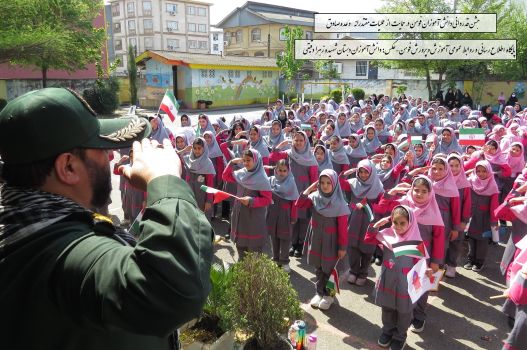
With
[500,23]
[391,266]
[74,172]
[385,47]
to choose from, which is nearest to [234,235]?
[391,266]

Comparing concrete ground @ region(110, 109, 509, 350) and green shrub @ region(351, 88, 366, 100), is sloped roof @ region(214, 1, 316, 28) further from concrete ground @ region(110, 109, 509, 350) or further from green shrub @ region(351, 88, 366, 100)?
concrete ground @ region(110, 109, 509, 350)

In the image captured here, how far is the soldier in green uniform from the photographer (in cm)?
94

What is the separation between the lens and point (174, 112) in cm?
732

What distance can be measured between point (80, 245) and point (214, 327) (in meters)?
2.55

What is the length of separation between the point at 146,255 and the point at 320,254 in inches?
169

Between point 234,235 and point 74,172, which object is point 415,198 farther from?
point 74,172

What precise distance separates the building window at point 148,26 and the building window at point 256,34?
43.9ft

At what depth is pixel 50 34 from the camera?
55.2 ft

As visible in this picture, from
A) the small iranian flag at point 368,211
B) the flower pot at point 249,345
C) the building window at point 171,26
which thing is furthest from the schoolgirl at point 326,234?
the building window at point 171,26

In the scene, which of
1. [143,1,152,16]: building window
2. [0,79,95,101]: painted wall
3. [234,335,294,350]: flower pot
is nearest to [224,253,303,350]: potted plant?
[234,335,294,350]: flower pot

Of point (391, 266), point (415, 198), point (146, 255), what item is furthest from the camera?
point (415, 198)

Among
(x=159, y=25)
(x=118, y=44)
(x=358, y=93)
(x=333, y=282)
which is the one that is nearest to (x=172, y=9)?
(x=159, y=25)

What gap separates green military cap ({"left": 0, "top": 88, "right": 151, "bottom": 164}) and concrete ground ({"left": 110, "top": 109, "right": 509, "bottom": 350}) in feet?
12.5

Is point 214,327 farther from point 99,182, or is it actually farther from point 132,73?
point 132,73
